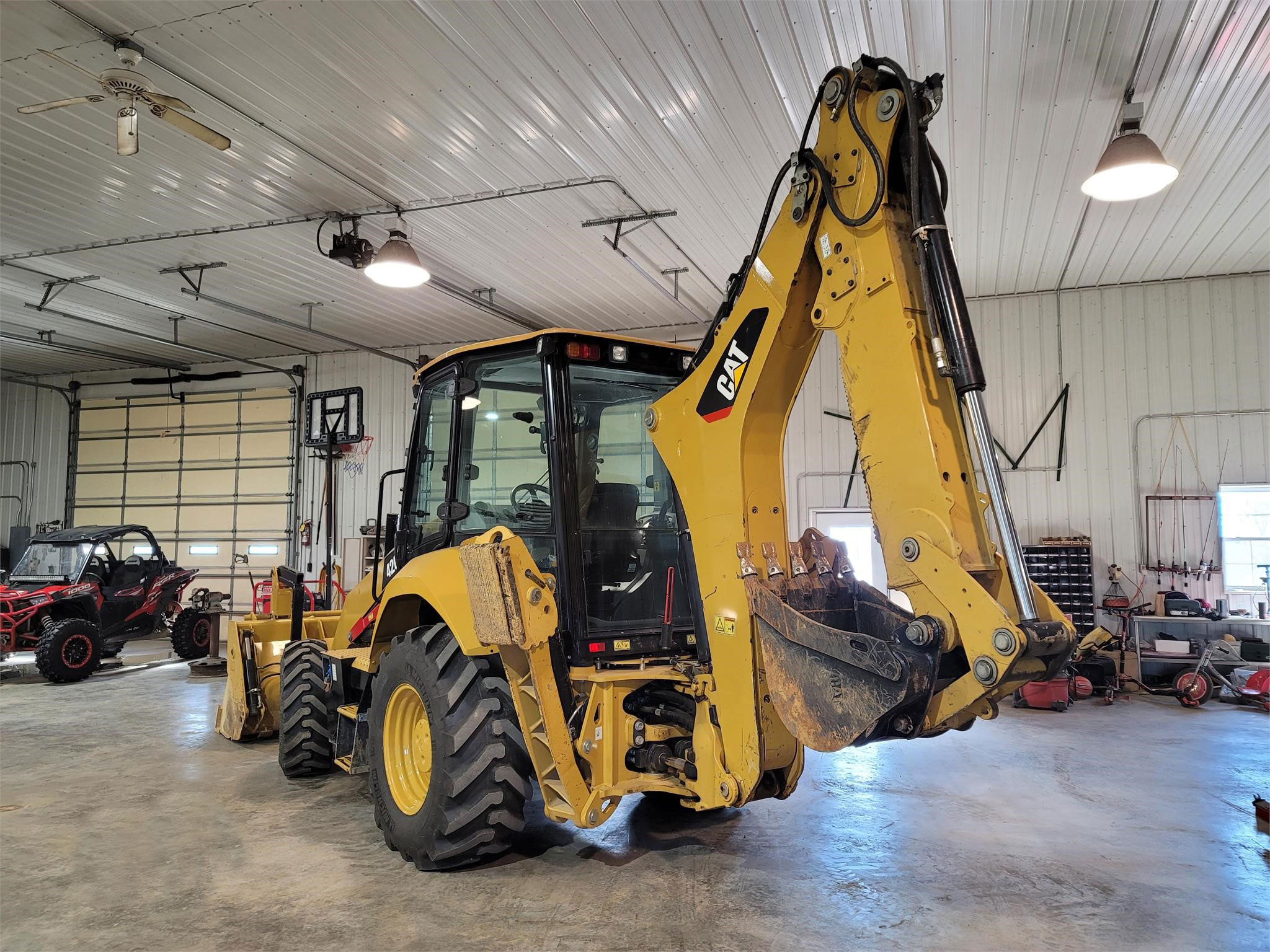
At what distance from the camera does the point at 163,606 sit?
1191cm

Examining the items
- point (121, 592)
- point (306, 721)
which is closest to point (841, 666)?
point (306, 721)

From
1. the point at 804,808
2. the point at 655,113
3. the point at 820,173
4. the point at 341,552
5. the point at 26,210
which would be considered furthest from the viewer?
the point at 341,552

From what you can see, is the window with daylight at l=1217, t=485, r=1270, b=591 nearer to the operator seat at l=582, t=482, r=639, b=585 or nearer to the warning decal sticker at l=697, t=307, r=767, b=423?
the operator seat at l=582, t=482, r=639, b=585

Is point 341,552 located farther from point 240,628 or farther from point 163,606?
point 240,628

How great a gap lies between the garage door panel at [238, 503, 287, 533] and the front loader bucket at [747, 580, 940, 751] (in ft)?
42.0

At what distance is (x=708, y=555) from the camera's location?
3312 mm

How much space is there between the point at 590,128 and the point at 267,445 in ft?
33.3

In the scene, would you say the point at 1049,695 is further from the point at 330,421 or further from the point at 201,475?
the point at 201,475

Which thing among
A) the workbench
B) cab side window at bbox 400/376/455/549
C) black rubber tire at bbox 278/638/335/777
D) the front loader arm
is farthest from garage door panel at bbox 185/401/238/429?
the workbench

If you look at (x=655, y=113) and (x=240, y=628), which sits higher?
(x=655, y=113)

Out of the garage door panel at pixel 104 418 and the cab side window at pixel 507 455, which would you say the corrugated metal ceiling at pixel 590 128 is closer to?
the cab side window at pixel 507 455

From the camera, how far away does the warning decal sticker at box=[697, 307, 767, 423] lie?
3.18 meters

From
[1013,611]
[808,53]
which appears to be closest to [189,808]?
[1013,611]

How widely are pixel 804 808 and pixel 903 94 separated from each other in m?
3.95
